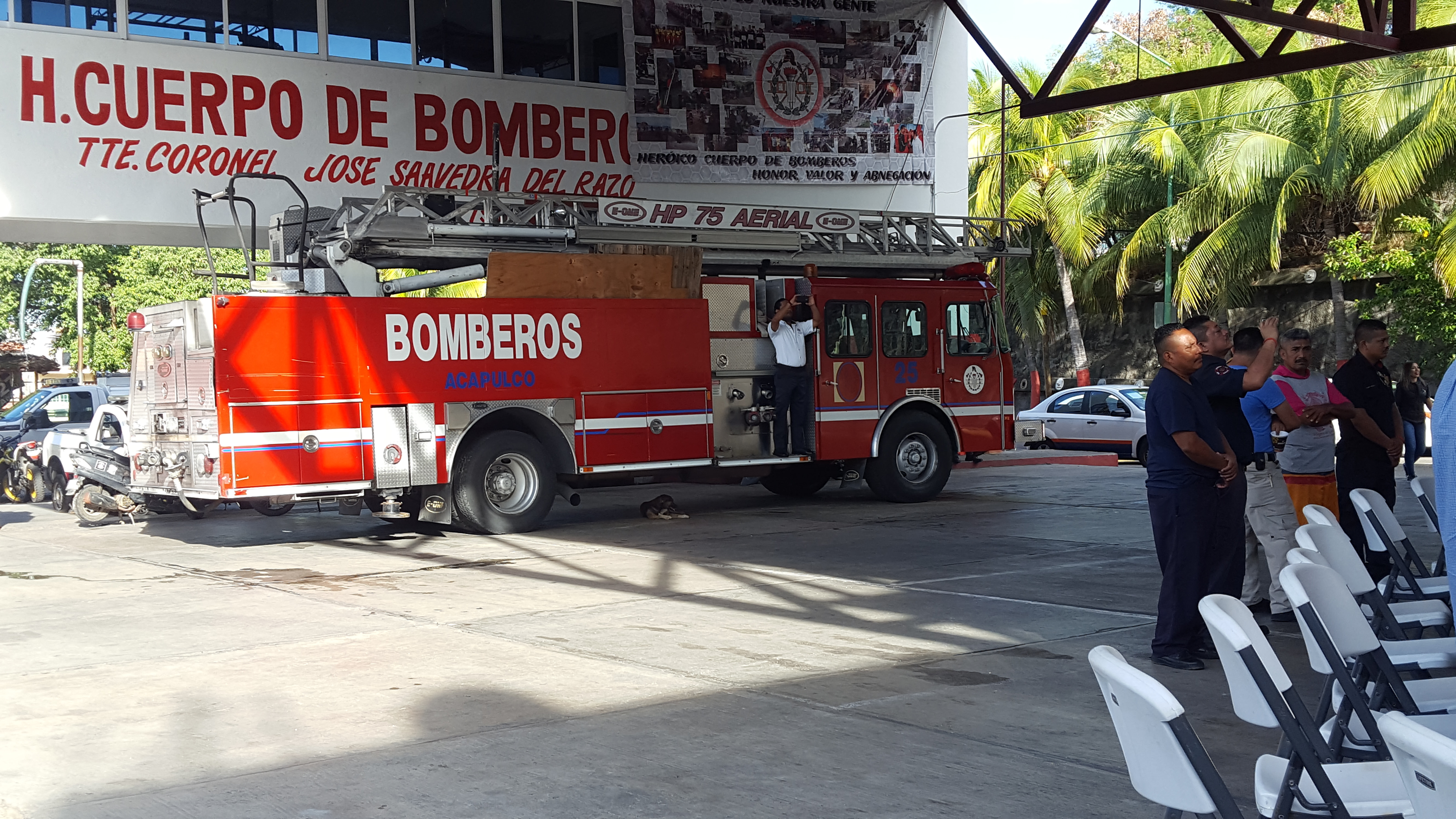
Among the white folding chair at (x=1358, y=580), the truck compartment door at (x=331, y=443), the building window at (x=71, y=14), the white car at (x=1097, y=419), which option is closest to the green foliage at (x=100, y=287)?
the building window at (x=71, y=14)

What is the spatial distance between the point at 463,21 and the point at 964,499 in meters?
9.68

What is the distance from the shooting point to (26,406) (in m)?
21.4

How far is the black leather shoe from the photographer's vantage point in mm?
7000

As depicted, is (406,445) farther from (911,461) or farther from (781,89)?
(781,89)

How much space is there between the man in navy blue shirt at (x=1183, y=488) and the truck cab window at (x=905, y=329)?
9.01 metres

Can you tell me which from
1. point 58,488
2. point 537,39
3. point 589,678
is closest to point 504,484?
point 589,678

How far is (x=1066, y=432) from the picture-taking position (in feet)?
80.6

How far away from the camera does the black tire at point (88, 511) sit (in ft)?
51.3

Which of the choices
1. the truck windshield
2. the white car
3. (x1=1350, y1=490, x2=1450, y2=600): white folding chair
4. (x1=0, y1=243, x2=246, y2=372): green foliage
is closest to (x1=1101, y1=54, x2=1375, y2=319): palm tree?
the white car

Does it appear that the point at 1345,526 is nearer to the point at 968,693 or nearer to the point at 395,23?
the point at 968,693

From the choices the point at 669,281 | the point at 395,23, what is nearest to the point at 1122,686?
the point at 669,281

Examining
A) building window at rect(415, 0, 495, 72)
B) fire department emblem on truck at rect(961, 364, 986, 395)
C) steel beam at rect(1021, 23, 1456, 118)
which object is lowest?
fire department emblem on truck at rect(961, 364, 986, 395)

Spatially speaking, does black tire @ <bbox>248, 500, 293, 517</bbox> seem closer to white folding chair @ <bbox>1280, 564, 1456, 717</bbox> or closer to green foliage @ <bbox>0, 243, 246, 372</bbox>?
white folding chair @ <bbox>1280, 564, 1456, 717</bbox>

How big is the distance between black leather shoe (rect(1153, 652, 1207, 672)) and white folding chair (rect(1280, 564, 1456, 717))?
2281mm
